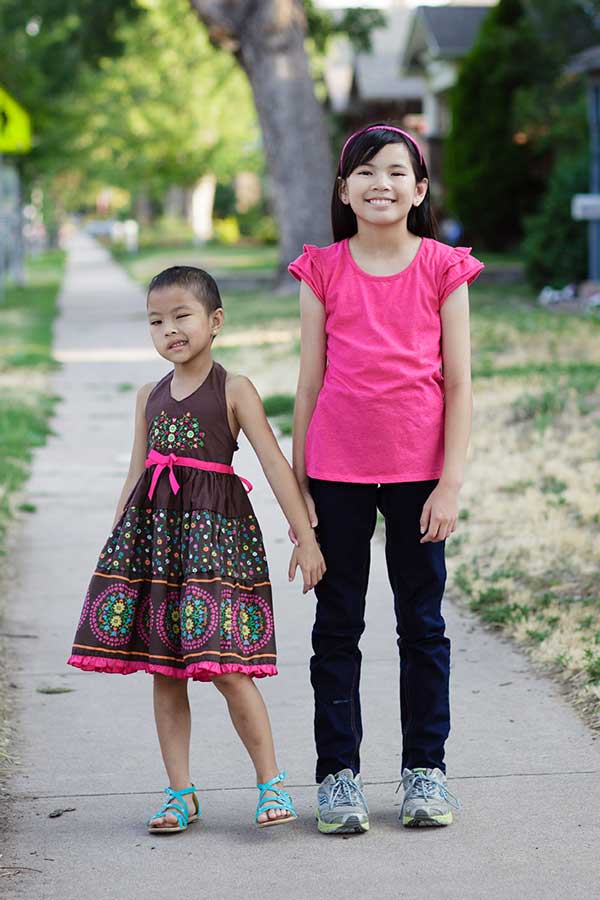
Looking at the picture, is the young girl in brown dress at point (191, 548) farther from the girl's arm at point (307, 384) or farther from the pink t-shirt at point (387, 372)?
the pink t-shirt at point (387, 372)

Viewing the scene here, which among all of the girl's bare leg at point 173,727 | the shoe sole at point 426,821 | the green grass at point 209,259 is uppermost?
the green grass at point 209,259

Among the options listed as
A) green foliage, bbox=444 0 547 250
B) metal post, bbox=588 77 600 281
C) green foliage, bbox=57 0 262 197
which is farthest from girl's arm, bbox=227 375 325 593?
green foliage, bbox=57 0 262 197

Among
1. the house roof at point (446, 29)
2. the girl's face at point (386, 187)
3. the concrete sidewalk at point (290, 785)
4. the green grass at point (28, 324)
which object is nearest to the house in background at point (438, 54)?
the house roof at point (446, 29)

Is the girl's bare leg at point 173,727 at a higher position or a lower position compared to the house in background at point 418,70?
lower

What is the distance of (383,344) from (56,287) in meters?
27.8

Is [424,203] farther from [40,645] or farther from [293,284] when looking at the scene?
[293,284]

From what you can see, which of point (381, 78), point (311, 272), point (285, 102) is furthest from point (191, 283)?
point (381, 78)

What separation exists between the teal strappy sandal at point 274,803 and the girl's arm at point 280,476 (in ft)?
1.61

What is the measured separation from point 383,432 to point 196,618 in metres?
0.60

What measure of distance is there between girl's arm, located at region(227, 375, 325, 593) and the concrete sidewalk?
2.14 feet

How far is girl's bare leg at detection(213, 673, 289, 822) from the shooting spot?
343cm

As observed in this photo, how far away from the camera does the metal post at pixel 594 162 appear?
721 inches

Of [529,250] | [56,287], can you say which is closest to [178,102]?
[56,287]

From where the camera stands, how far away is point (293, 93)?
71.6 feet
